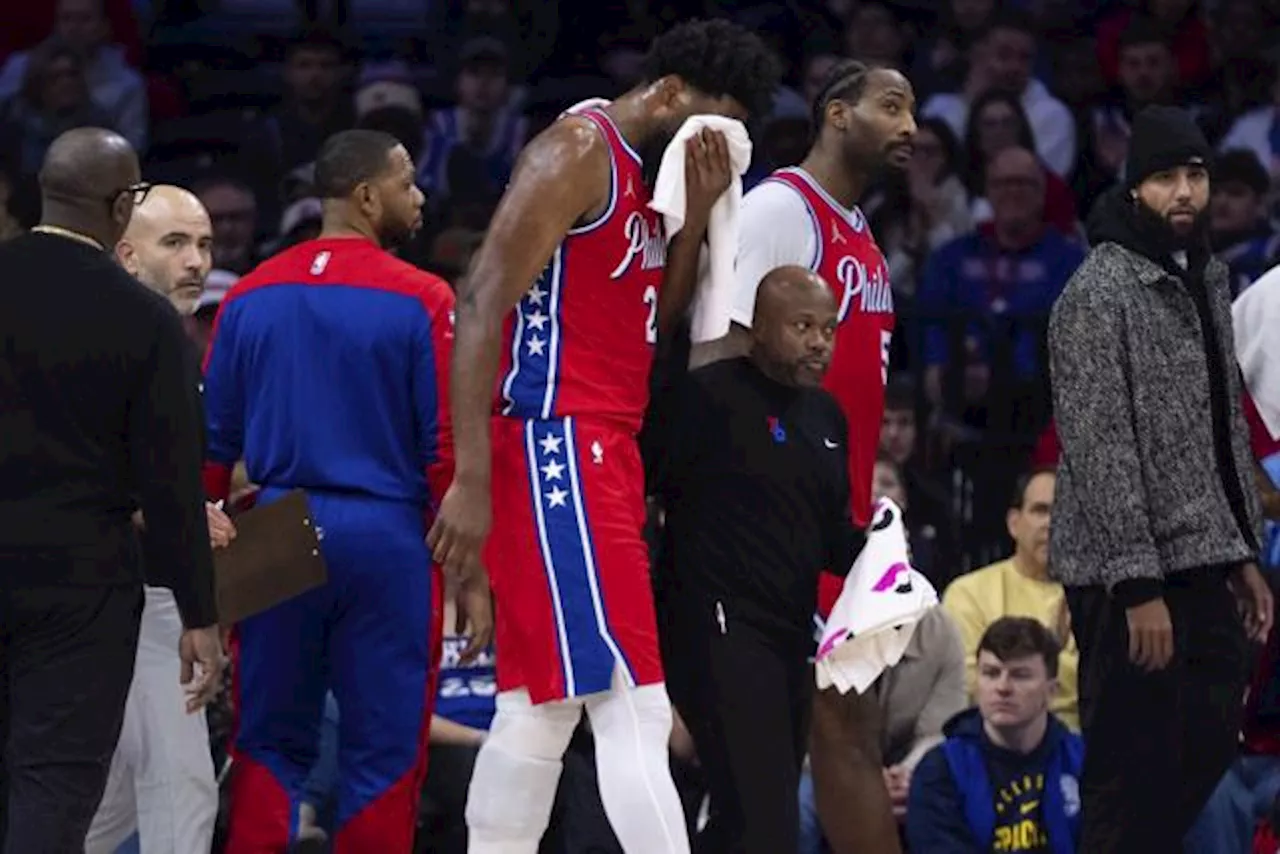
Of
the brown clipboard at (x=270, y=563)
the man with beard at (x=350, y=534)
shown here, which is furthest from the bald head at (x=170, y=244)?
the brown clipboard at (x=270, y=563)

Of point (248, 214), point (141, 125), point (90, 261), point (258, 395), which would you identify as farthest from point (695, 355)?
point (141, 125)

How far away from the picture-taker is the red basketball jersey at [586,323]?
596 centimetres

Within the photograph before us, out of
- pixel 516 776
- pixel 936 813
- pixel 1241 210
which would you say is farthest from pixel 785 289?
pixel 1241 210

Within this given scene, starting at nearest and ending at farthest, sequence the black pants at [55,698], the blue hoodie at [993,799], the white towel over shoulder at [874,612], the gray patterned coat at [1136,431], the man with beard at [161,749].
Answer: the black pants at [55,698] < the gray patterned coat at [1136,431] < the white towel over shoulder at [874,612] < the man with beard at [161,749] < the blue hoodie at [993,799]

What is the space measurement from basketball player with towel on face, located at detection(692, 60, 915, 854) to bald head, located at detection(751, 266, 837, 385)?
13 cm

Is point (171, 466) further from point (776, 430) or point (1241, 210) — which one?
point (1241, 210)

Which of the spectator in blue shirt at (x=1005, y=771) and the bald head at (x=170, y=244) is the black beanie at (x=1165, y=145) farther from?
the bald head at (x=170, y=244)

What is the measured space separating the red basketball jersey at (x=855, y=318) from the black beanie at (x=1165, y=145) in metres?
0.65

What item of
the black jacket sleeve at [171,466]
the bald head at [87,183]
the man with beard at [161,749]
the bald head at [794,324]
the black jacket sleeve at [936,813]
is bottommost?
the black jacket sleeve at [936,813]

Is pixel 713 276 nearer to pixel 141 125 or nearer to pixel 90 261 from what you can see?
pixel 90 261

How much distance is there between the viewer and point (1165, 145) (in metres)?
6.49

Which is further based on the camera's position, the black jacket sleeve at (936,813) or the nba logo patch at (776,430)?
the black jacket sleeve at (936,813)

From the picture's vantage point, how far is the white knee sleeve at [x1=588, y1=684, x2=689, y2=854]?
583 cm

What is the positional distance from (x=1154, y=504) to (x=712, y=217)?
114cm
